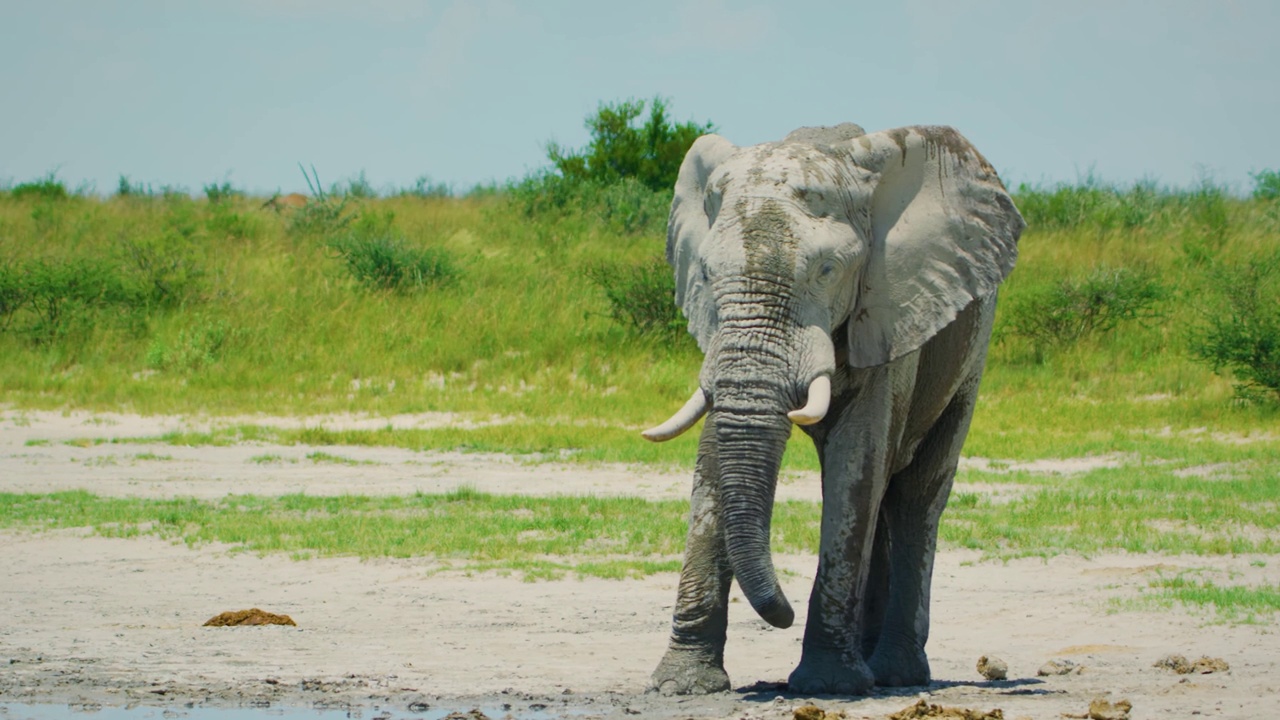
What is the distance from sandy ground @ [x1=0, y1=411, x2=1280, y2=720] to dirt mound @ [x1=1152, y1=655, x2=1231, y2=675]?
6 cm

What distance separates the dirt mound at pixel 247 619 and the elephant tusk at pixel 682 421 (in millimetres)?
3085

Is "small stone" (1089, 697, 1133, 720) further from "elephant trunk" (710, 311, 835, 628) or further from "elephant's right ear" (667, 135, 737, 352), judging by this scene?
"elephant's right ear" (667, 135, 737, 352)

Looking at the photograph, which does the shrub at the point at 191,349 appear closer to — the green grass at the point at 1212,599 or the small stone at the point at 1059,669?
the green grass at the point at 1212,599

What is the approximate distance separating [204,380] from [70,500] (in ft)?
19.6

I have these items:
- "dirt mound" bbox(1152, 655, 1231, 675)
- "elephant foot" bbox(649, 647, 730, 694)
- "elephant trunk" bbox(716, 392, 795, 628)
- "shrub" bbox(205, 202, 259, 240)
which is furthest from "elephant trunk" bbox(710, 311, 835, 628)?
"shrub" bbox(205, 202, 259, 240)

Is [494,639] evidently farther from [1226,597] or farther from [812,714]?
[1226,597]

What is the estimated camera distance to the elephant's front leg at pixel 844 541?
19.6ft

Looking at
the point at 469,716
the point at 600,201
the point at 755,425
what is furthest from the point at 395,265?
the point at 755,425

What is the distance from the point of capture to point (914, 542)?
6.91 m

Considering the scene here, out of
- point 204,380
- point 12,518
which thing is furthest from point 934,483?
point 204,380

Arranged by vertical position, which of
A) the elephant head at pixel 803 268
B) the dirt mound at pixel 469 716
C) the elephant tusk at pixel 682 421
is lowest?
the dirt mound at pixel 469 716

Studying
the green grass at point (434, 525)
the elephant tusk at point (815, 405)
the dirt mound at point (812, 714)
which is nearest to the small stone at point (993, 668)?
the dirt mound at point (812, 714)

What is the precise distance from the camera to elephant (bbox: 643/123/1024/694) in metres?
5.44

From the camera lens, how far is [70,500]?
11656 millimetres
